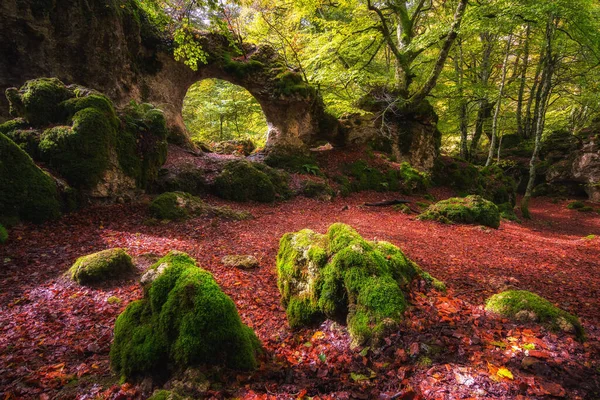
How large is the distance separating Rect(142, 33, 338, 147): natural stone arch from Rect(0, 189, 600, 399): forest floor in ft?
27.8

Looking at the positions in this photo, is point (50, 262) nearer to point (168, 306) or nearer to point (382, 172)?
point (168, 306)

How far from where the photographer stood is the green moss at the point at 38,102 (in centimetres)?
722

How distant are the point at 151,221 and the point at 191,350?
555 cm

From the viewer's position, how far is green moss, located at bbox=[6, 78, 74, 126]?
722 cm

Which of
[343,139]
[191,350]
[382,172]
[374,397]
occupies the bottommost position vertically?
[374,397]

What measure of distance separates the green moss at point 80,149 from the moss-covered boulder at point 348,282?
593 centimetres

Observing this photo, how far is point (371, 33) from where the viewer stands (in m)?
13.8

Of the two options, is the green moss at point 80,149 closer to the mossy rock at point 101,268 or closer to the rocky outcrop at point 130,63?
the rocky outcrop at point 130,63

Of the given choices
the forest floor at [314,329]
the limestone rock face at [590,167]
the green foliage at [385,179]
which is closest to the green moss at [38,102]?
the forest floor at [314,329]

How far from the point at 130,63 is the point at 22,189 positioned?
8080mm

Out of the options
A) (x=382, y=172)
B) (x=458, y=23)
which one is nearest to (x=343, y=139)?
(x=382, y=172)

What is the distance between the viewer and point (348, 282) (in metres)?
3.17

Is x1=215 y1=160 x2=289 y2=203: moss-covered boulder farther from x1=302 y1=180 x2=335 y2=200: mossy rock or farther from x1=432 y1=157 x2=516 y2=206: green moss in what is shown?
x1=432 y1=157 x2=516 y2=206: green moss

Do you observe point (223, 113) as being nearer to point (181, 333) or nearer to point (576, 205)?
point (181, 333)
